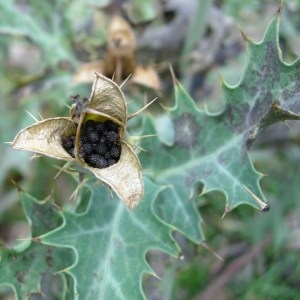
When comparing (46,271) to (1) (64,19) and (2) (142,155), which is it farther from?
(1) (64,19)

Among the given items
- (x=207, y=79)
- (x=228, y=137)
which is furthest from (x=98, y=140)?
(x=207, y=79)

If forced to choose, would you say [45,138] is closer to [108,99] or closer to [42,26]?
[108,99]

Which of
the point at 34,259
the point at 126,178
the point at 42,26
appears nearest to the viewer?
the point at 126,178

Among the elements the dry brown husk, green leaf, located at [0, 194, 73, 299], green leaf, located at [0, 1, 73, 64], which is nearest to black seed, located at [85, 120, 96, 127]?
green leaf, located at [0, 194, 73, 299]

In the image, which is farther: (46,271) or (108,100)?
(46,271)

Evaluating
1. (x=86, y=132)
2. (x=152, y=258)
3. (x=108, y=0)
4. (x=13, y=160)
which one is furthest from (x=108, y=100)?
(x=13, y=160)

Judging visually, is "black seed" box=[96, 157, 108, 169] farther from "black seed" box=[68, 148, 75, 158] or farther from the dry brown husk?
the dry brown husk

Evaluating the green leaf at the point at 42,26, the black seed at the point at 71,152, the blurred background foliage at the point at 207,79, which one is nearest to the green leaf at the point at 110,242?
the black seed at the point at 71,152
